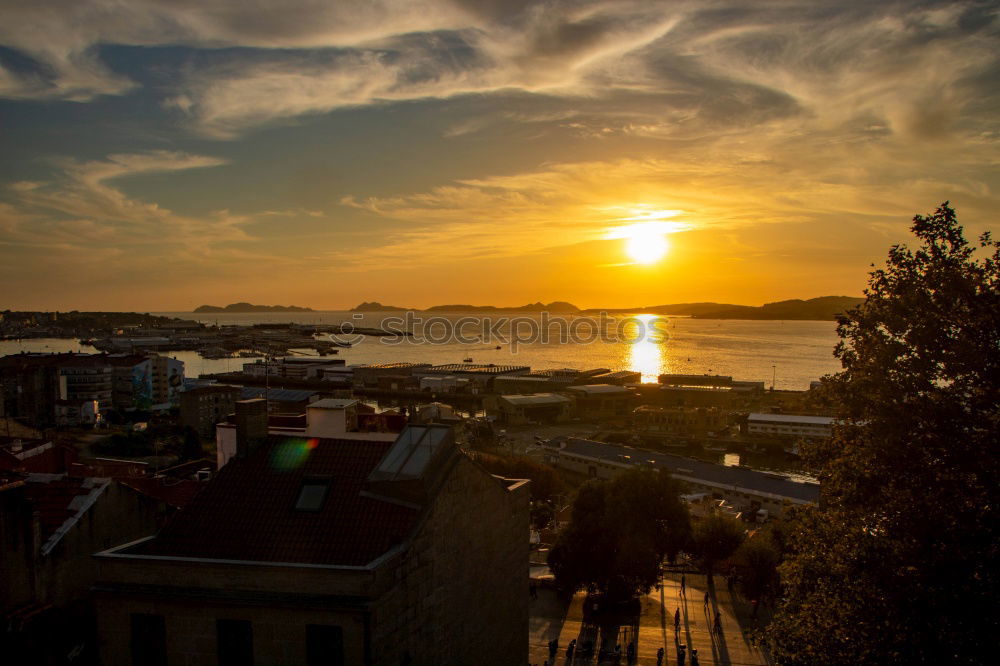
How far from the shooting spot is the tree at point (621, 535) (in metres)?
14.5

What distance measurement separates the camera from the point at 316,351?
131 m

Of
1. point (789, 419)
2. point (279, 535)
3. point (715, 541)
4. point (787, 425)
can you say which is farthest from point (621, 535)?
point (789, 419)

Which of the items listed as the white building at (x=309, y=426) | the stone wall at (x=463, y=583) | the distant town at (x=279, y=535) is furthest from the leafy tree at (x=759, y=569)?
the white building at (x=309, y=426)

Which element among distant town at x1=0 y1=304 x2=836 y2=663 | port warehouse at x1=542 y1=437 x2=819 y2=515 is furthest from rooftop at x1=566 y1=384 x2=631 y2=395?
distant town at x1=0 y1=304 x2=836 y2=663

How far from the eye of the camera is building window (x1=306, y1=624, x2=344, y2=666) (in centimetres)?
544

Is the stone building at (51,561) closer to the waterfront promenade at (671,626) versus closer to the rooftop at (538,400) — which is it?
the waterfront promenade at (671,626)

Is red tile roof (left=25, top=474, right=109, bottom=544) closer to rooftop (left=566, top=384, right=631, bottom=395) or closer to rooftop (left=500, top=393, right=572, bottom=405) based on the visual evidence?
rooftop (left=500, top=393, right=572, bottom=405)

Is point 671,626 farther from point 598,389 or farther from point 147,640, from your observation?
point 598,389

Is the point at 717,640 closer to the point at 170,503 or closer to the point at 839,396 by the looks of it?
the point at 839,396

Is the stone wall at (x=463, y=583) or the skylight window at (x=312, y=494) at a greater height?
the skylight window at (x=312, y=494)

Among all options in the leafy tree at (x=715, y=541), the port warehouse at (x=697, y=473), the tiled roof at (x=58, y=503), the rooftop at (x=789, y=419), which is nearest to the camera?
the tiled roof at (x=58, y=503)

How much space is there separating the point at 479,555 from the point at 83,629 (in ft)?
12.9

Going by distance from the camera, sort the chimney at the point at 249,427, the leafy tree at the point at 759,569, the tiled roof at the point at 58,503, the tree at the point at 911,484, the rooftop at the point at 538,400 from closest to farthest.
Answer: the tree at the point at 911,484, the tiled roof at the point at 58,503, the chimney at the point at 249,427, the leafy tree at the point at 759,569, the rooftop at the point at 538,400

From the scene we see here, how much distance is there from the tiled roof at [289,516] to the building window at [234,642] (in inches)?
21.1
